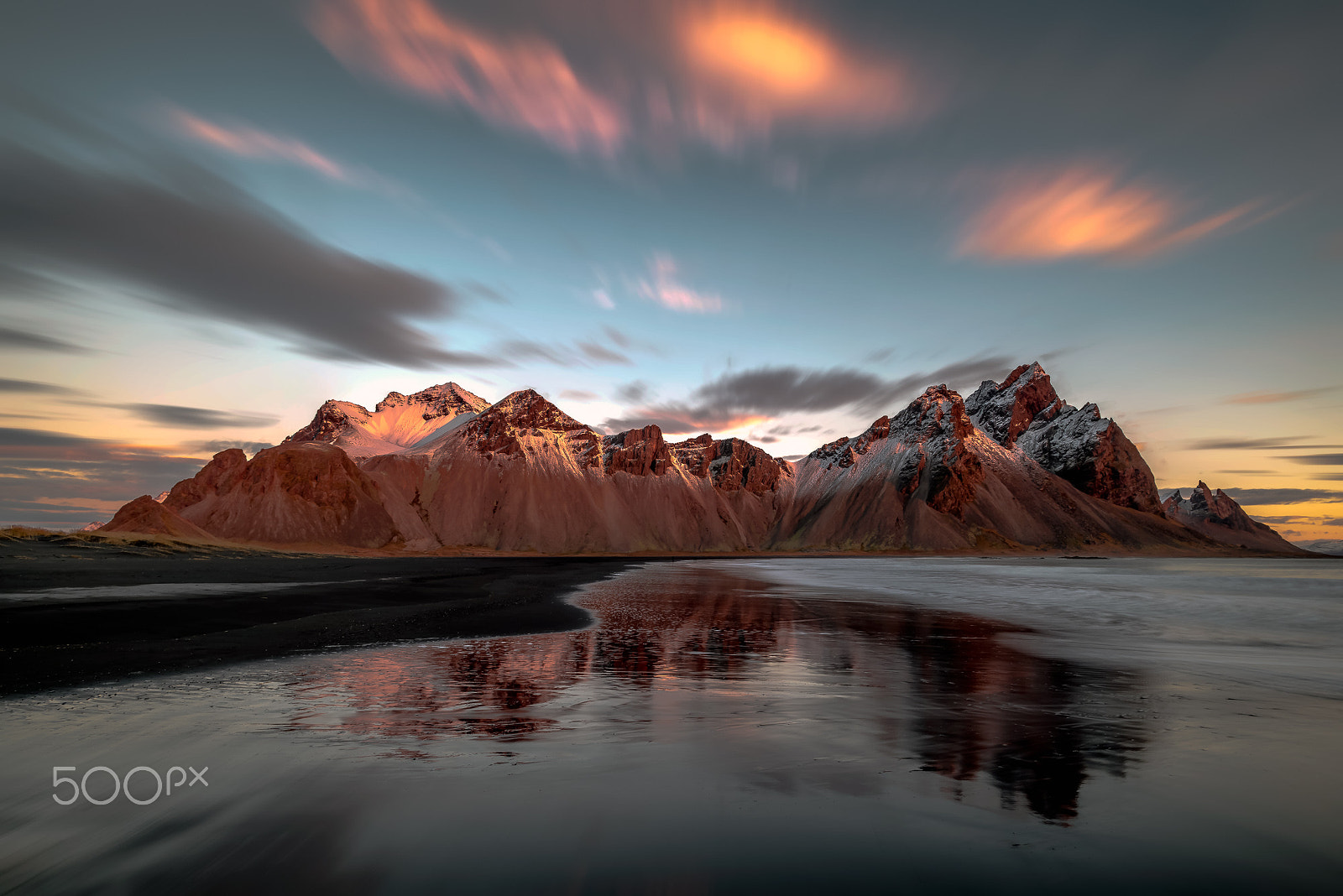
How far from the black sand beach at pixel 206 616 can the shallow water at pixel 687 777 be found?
3067mm

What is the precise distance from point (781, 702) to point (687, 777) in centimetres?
474

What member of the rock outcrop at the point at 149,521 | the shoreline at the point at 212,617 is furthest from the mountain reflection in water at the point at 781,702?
the rock outcrop at the point at 149,521

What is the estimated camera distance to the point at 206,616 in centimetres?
2522

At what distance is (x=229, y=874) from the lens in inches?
227

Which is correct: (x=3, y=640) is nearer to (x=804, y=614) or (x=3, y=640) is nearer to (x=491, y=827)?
(x=491, y=827)

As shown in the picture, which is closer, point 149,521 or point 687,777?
point 687,777

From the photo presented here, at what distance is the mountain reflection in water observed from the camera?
29.6ft

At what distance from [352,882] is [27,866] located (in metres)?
3.16

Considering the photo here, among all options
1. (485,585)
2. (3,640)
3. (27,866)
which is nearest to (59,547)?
(485,585)
